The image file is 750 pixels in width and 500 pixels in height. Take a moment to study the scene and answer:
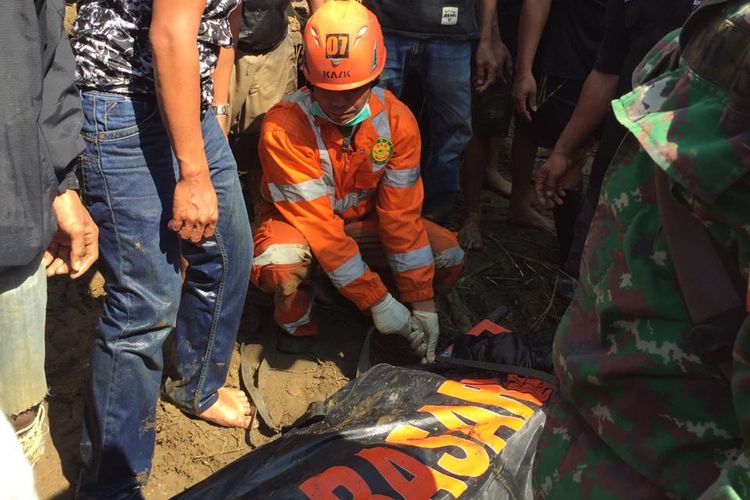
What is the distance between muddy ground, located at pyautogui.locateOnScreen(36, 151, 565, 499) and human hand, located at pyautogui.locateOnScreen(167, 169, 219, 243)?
999mm

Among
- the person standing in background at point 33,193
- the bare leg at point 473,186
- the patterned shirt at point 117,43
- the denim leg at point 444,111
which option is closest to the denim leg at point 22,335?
the person standing in background at point 33,193

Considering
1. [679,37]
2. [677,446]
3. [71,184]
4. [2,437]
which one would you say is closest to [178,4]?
[71,184]

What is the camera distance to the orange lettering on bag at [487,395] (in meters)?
2.53

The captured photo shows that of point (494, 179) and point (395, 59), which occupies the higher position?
point (395, 59)

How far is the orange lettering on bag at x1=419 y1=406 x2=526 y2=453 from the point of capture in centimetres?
237

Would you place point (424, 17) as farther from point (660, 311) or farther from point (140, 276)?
point (660, 311)

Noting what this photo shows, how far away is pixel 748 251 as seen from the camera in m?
1.02

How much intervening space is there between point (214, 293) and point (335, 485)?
32.0 inches

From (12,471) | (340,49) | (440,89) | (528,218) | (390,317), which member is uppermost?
(12,471)

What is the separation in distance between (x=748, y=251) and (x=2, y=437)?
88cm

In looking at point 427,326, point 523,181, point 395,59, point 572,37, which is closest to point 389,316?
point 427,326

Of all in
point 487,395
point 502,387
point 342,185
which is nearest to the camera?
point 487,395

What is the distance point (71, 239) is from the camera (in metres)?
2.00

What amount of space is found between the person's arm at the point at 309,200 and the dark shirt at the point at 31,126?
1243 mm
